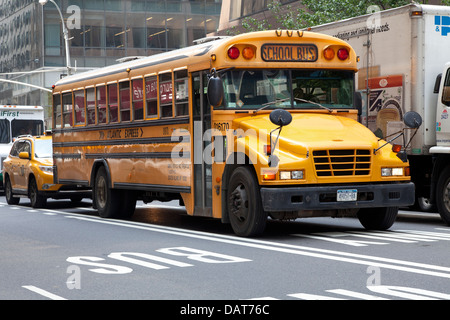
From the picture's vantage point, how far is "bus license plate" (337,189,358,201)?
469 inches

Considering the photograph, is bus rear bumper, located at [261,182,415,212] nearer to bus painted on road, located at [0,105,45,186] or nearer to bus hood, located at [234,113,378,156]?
bus hood, located at [234,113,378,156]

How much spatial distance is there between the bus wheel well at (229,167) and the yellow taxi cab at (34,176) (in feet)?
28.7

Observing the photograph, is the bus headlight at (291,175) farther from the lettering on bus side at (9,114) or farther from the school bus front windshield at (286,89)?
the lettering on bus side at (9,114)

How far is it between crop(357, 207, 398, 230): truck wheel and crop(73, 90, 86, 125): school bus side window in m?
6.92

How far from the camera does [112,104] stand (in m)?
16.6

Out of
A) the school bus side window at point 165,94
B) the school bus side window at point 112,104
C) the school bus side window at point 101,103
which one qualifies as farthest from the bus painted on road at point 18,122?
the school bus side window at point 165,94

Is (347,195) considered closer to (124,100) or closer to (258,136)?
(258,136)

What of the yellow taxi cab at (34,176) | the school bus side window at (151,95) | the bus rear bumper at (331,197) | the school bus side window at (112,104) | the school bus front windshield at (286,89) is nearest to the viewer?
the bus rear bumper at (331,197)

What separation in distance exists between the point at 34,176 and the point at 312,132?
35.5 feet

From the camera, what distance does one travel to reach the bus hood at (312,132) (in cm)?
1181

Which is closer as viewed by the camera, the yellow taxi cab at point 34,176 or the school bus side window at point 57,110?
the school bus side window at point 57,110

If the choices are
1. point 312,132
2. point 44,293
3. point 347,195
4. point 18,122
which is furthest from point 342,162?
point 18,122
